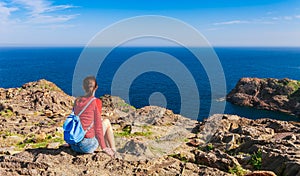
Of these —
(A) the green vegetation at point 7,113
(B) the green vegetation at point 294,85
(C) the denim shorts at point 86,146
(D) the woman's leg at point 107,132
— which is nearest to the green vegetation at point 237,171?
(D) the woman's leg at point 107,132

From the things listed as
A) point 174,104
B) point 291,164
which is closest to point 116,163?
point 291,164

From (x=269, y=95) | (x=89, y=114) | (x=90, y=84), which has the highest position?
(x=90, y=84)

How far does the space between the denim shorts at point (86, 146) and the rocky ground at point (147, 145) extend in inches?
10.0

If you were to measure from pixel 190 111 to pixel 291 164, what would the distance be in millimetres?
73448

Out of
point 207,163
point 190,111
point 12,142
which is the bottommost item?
point 190,111

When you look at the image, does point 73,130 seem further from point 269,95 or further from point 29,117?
point 269,95

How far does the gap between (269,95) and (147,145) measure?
9741 cm

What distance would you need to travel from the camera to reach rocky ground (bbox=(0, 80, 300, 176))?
11812 mm

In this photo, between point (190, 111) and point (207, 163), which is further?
point (190, 111)

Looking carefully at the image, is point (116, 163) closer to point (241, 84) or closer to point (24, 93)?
point (24, 93)

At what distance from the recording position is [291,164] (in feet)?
44.2

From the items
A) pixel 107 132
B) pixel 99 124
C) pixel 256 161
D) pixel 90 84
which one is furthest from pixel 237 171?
pixel 90 84

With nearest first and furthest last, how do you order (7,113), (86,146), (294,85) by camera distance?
(86,146) → (7,113) → (294,85)

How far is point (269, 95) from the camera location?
104m
